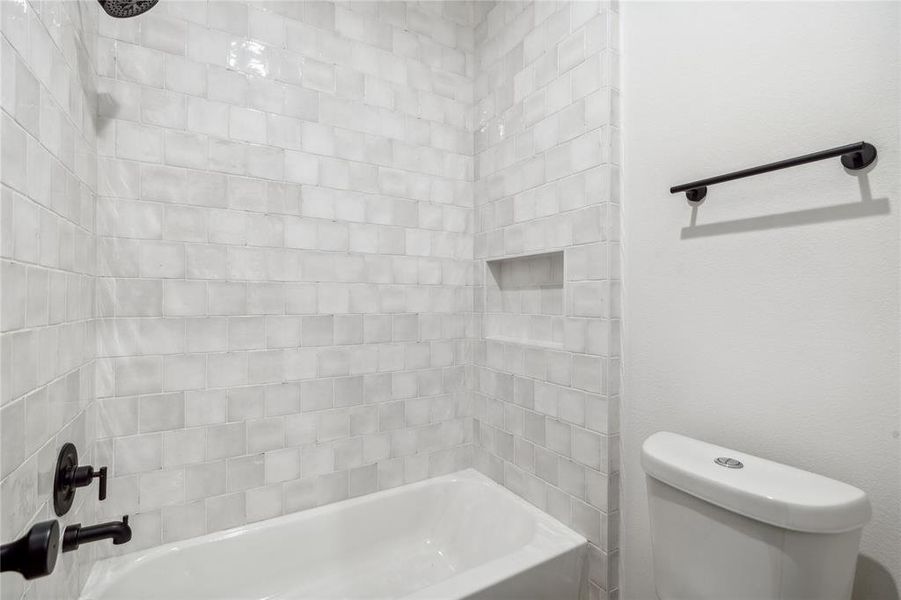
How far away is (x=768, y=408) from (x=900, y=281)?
400 mm

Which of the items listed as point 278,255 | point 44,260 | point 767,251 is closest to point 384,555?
point 278,255

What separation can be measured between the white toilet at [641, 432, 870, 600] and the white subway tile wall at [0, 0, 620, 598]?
35cm

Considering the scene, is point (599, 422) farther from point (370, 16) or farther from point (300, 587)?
point (370, 16)

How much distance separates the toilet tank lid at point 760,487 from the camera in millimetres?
852

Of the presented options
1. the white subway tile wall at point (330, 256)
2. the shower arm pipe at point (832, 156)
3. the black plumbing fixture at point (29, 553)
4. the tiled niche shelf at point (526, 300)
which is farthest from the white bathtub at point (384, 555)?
the shower arm pipe at point (832, 156)

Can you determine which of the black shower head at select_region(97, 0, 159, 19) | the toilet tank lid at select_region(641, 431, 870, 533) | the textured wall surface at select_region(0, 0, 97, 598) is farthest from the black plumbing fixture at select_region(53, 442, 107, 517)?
the toilet tank lid at select_region(641, 431, 870, 533)

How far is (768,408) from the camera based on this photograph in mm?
1128

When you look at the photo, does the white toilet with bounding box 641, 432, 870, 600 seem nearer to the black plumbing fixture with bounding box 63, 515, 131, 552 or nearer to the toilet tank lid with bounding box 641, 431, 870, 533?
the toilet tank lid with bounding box 641, 431, 870, 533

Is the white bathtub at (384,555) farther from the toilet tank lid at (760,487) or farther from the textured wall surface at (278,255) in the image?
the toilet tank lid at (760,487)

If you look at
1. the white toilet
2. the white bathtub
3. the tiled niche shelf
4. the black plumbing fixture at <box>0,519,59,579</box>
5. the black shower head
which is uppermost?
the black shower head

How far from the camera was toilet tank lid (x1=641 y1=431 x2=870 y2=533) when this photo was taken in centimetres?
85

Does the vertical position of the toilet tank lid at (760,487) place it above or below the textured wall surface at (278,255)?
below

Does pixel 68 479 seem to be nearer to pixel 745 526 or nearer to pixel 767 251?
pixel 745 526

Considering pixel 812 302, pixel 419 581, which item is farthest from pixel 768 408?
pixel 419 581
